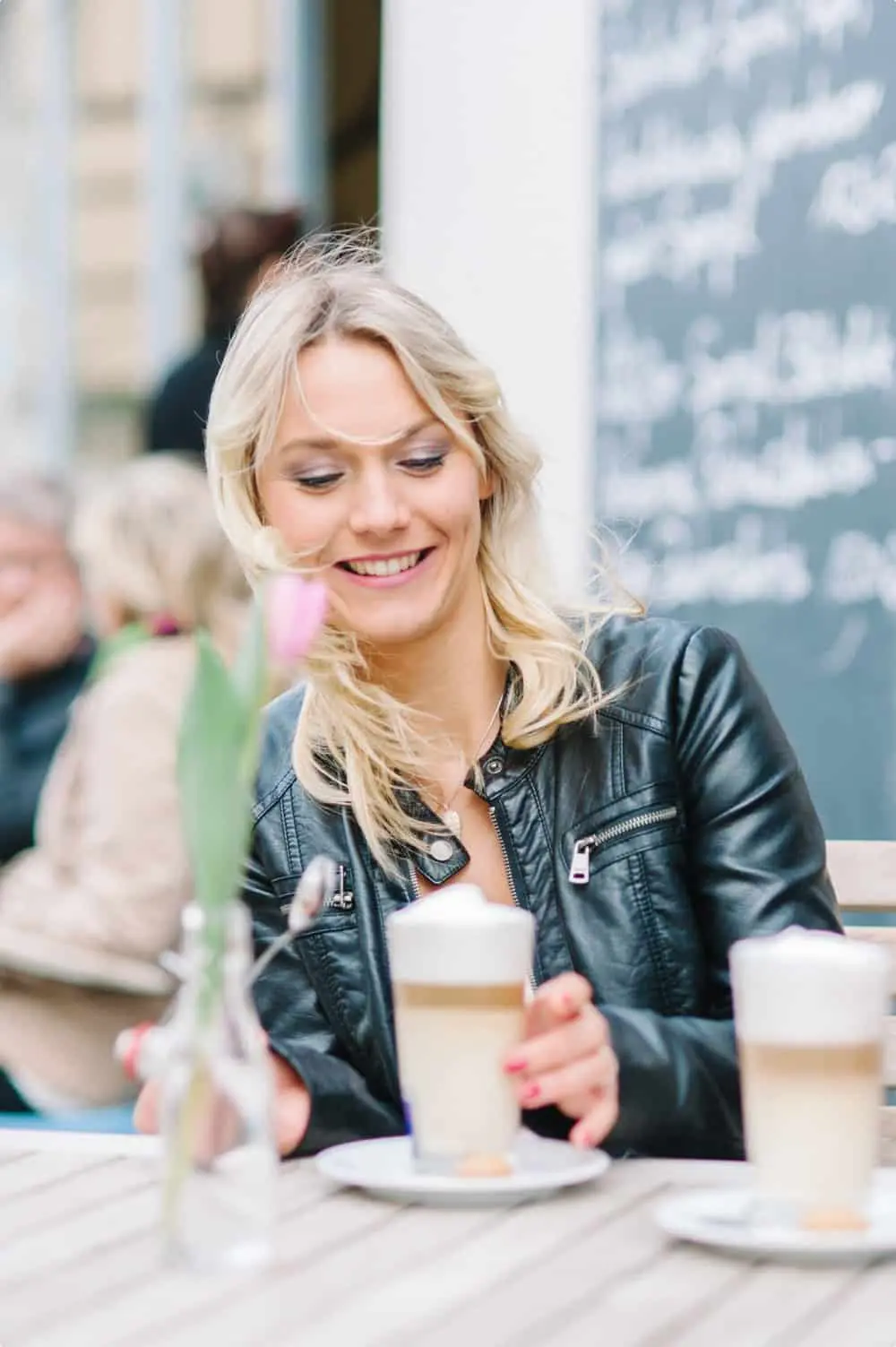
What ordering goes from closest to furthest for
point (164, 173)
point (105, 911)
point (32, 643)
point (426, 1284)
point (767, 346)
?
point (426, 1284) → point (105, 911) → point (32, 643) → point (767, 346) → point (164, 173)

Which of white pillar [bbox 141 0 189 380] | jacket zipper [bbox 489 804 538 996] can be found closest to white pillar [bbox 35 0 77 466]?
white pillar [bbox 141 0 189 380]

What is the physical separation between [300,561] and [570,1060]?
661 millimetres

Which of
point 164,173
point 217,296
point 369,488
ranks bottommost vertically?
point 369,488

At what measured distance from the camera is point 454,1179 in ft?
4.72

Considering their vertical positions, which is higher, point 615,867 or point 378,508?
point 378,508

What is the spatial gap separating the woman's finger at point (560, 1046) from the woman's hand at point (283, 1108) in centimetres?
23

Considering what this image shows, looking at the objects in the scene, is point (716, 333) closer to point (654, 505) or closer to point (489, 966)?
point (654, 505)

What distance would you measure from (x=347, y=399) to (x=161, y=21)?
4702 mm

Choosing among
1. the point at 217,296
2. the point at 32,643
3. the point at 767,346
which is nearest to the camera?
the point at 32,643

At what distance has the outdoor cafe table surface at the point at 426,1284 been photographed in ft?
3.77

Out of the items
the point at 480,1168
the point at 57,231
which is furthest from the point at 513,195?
the point at 480,1168

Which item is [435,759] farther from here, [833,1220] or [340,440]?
[833,1220]

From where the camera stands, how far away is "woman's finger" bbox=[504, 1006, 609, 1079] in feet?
4.63

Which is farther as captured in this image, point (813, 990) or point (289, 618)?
point (813, 990)
